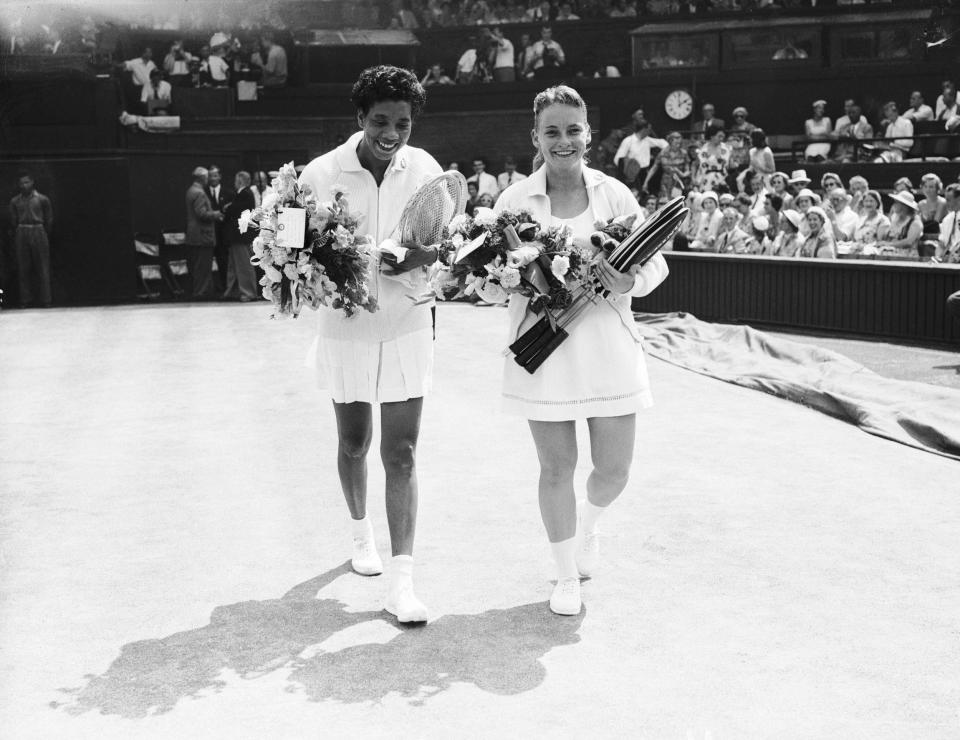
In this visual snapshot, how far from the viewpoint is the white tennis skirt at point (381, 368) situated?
4254 mm

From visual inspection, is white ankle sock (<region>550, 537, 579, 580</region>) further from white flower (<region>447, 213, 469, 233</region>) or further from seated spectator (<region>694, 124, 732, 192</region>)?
seated spectator (<region>694, 124, 732, 192</region>)

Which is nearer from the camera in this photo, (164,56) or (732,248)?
(732,248)

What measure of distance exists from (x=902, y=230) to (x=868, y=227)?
38 centimetres

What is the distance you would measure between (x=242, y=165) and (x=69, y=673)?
59.5ft

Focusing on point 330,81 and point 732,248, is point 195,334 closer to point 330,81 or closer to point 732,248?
point 732,248

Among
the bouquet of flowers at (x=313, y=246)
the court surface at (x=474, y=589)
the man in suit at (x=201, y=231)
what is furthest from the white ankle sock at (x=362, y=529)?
the man in suit at (x=201, y=231)

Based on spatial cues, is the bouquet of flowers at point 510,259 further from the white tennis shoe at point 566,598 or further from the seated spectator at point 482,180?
the seated spectator at point 482,180

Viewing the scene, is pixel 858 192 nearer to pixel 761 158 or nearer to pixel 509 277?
pixel 761 158

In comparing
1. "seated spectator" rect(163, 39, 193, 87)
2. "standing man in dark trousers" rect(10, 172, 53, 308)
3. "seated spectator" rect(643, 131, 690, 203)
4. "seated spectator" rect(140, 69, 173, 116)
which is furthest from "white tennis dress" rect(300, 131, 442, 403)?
"seated spectator" rect(163, 39, 193, 87)

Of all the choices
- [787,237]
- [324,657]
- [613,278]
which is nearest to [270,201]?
[613,278]

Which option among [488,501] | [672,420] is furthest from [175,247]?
[488,501]

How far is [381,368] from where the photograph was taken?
4.26m

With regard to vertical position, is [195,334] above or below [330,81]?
below

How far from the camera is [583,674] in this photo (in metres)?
3.62
